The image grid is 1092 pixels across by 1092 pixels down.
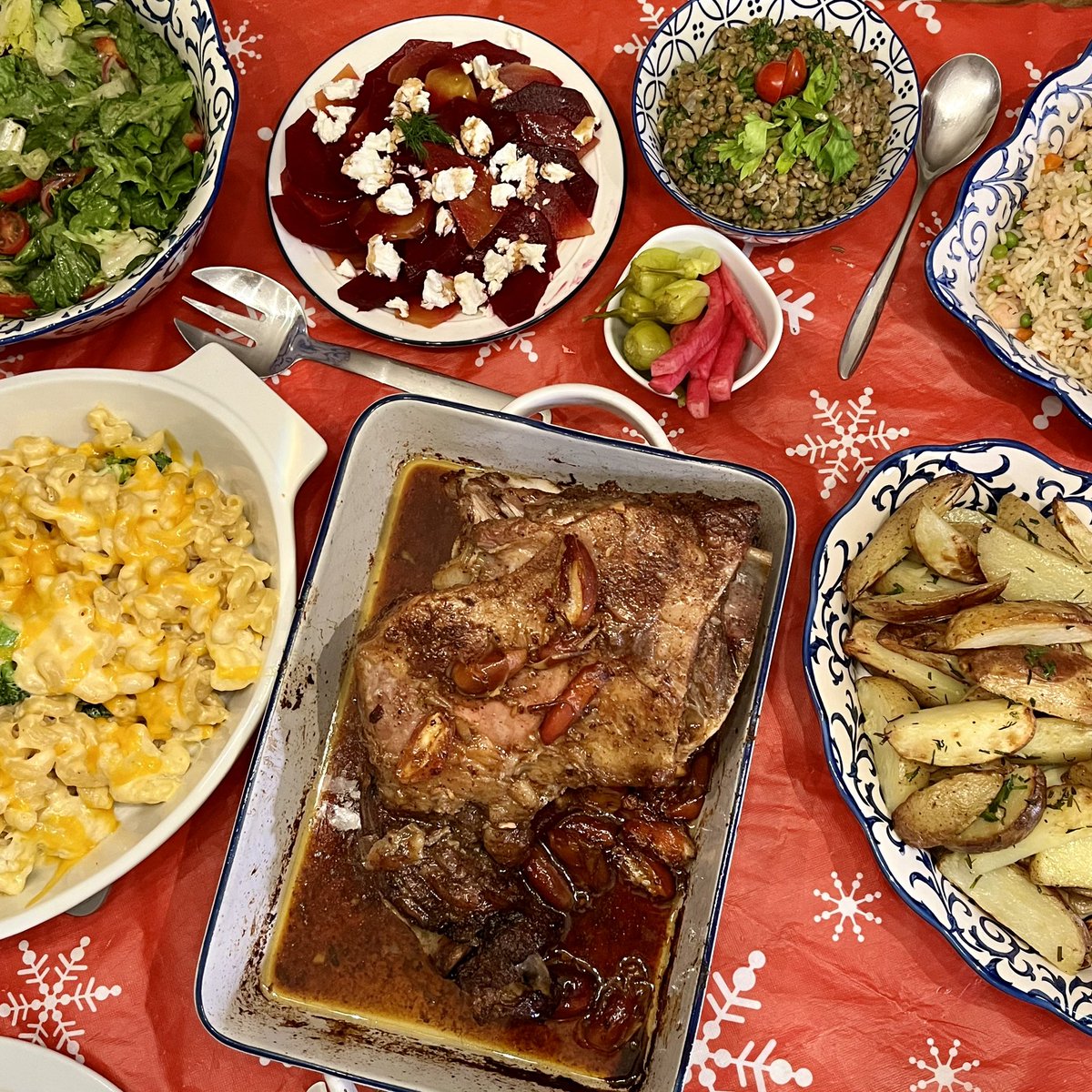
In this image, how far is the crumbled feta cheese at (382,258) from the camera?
112 inches

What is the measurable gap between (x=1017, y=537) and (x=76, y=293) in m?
2.78

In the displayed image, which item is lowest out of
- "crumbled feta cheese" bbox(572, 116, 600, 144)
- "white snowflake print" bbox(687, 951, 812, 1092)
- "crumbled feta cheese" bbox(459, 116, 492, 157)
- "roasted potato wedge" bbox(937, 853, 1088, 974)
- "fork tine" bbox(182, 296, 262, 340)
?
"white snowflake print" bbox(687, 951, 812, 1092)

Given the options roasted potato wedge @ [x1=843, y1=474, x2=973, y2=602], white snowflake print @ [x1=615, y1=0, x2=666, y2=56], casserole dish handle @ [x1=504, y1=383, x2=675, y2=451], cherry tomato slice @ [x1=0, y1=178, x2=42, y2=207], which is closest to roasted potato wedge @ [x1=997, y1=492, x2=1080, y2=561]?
roasted potato wedge @ [x1=843, y1=474, x2=973, y2=602]

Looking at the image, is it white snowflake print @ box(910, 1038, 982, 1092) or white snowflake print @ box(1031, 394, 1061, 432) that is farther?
white snowflake print @ box(1031, 394, 1061, 432)

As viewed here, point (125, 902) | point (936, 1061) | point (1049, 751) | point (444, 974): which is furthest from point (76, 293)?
point (936, 1061)

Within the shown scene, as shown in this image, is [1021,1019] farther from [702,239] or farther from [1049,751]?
[702,239]

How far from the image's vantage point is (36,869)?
254 cm

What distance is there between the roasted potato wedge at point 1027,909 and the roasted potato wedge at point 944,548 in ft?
2.40

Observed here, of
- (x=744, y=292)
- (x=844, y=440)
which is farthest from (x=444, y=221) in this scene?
(x=844, y=440)

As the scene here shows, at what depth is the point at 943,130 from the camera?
292cm

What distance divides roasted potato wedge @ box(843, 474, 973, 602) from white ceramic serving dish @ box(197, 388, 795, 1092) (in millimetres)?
210

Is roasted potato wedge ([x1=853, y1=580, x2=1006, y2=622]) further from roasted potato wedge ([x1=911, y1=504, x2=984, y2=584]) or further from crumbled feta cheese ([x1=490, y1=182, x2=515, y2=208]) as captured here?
crumbled feta cheese ([x1=490, y1=182, x2=515, y2=208])

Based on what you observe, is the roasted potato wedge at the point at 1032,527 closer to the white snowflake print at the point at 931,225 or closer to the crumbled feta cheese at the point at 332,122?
the white snowflake print at the point at 931,225

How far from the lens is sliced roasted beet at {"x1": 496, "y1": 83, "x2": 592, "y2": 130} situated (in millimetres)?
2891
